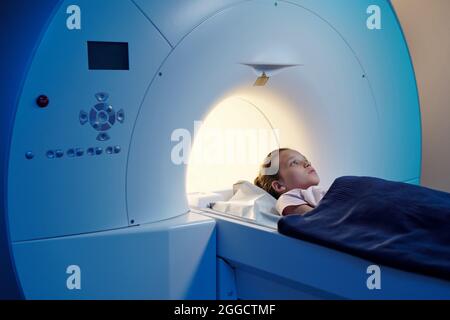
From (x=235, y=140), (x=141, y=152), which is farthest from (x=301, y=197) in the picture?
(x=141, y=152)

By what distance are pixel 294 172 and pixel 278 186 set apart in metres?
0.07

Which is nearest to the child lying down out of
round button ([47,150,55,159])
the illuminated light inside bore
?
the illuminated light inside bore

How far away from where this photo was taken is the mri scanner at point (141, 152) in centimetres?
142

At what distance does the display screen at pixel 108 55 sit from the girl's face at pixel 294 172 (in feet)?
2.03

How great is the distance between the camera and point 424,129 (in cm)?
243

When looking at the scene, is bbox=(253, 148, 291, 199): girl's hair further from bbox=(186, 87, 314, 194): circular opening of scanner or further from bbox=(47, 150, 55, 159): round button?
bbox=(47, 150, 55, 159): round button

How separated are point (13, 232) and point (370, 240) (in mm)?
756

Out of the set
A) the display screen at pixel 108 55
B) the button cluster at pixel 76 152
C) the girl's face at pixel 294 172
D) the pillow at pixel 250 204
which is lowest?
the pillow at pixel 250 204

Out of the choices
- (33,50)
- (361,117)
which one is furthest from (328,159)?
→ (33,50)

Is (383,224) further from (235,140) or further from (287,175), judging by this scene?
(235,140)

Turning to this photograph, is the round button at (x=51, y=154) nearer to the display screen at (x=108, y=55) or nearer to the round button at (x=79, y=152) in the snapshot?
the round button at (x=79, y=152)

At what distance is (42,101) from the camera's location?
1419 mm

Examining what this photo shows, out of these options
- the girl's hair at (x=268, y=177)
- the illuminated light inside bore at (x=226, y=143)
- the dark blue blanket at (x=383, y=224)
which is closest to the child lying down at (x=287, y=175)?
the girl's hair at (x=268, y=177)

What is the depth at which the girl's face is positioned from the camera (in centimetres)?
193
